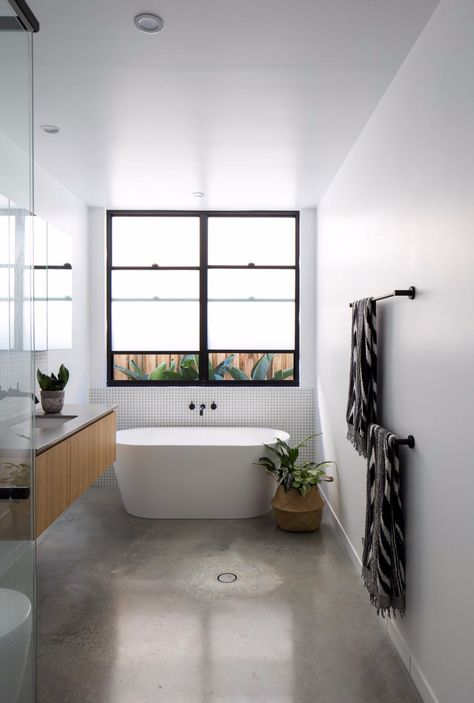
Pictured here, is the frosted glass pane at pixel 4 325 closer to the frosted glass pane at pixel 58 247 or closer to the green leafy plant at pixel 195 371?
the frosted glass pane at pixel 58 247

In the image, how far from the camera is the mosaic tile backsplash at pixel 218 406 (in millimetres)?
4844

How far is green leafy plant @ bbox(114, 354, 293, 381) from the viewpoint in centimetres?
501

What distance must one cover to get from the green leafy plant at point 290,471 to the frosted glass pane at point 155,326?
4.80 feet

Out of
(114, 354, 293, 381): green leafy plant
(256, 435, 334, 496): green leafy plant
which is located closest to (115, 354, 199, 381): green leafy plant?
(114, 354, 293, 381): green leafy plant

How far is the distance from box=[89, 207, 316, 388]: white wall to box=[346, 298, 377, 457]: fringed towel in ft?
6.67

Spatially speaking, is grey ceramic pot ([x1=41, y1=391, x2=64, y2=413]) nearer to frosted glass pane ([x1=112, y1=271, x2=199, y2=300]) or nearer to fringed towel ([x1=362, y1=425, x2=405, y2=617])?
frosted glass pane ([x1=112, y1=271, x2=199, y2=300])

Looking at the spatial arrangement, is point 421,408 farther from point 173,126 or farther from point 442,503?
point 173,126

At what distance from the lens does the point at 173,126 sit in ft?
9.75

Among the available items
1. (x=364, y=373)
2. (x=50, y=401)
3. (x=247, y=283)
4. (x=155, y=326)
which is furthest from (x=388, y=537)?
(x=155, y=326)

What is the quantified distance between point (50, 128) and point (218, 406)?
2733 mm

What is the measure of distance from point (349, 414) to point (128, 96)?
2039mm

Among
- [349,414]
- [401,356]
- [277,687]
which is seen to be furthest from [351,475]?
[277,687]

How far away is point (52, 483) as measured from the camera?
240 cm

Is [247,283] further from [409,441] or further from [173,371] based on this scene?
[409,441]
